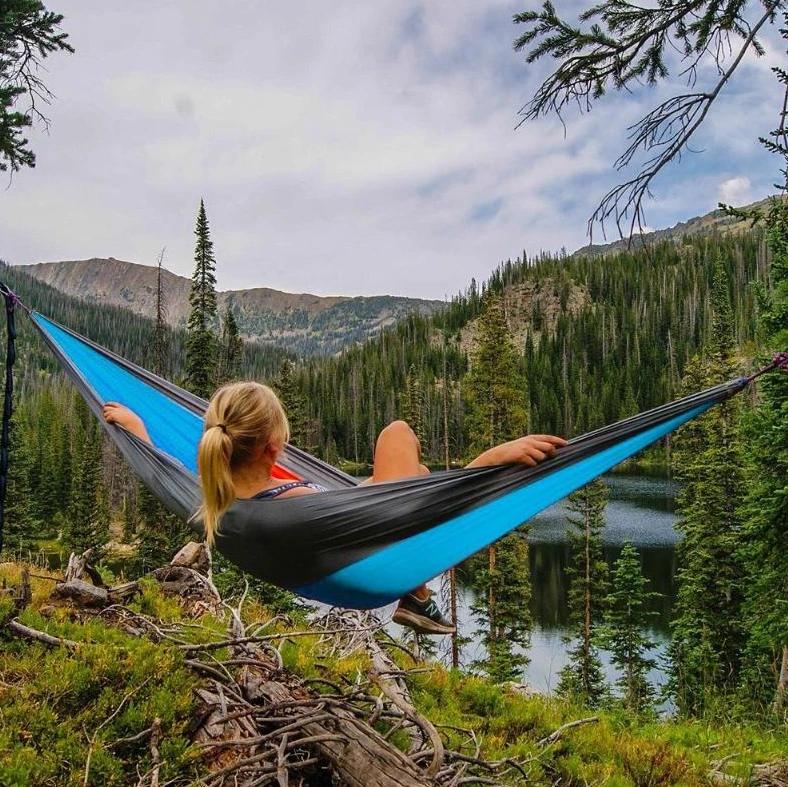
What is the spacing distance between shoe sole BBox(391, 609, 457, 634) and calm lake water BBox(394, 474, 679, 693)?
300 inches

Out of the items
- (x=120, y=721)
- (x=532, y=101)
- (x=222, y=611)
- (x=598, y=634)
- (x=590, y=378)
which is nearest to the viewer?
(x=120, y=721)

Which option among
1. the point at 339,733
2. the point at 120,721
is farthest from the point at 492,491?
the point at 120,721

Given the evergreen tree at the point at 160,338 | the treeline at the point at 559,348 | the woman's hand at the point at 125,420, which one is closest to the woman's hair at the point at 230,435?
the woman's hand at the point at 125,420

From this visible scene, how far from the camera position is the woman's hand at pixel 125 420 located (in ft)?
9.05

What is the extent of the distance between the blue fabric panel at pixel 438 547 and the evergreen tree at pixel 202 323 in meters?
14.6

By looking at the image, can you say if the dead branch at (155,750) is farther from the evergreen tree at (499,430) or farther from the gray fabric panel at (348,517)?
the evergreen tree at (499,430)

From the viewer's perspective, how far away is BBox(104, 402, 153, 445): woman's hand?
9.05ft

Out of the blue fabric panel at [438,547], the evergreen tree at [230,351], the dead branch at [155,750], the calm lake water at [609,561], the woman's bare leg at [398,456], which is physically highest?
the evergreen tree at [230,351]

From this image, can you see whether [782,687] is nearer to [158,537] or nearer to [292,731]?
[292,731]

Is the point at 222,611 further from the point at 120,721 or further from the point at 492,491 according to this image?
the point at 492,491

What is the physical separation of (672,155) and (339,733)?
241cm

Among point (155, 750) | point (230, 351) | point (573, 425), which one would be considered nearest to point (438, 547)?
point (155, 750)

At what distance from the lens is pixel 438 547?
1.99m

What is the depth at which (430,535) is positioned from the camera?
77.3 inches
